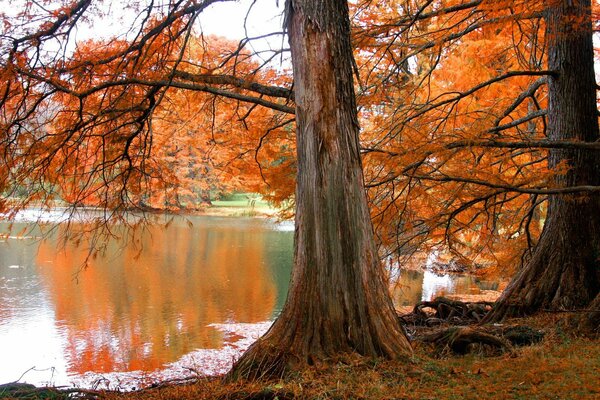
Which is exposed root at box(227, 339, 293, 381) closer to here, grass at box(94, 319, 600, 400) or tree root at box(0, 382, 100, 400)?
grass at box(94, 319, 600, 400)

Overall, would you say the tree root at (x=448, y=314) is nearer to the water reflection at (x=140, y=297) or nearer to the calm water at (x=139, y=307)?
the calm water at (x=139, y=307)

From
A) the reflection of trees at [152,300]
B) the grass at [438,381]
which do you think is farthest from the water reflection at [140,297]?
the grass at [438,381]

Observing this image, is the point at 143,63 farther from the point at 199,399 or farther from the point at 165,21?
the point at 199,399

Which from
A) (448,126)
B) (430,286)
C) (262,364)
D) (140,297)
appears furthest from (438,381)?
(430,286)

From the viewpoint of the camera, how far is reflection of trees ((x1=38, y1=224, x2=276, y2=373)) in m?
9.32

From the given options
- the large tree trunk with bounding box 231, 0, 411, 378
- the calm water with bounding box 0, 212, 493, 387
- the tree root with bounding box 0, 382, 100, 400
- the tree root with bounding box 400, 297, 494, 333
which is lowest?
the calm water with bounding box 0, 212, 493, 387

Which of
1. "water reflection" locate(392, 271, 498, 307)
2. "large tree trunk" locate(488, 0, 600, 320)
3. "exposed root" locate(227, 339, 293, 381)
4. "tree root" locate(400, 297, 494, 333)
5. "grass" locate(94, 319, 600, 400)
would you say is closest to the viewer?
"grass" locate(94, 319, 600, 400)

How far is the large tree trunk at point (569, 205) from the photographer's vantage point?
18.9ft

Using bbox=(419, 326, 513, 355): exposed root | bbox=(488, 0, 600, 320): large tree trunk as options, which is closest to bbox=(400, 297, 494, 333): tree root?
bbox=(488, 0, 600, 320): large tree trunk

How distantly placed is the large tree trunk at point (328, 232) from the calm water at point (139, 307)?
106 centimetres

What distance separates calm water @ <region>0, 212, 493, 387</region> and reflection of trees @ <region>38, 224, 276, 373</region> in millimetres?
21

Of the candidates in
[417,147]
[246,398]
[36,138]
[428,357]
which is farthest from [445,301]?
[36,138]

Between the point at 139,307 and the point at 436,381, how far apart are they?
9.97 meters

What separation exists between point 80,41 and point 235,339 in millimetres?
6107
